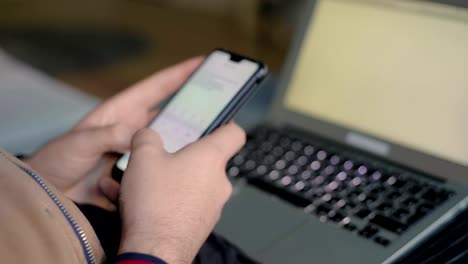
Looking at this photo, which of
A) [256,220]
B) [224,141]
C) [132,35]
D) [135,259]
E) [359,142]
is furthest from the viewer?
[132,35]

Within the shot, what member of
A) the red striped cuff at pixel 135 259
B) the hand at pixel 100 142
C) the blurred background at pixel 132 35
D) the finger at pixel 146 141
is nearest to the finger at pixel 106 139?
the hand at pixel 100 142

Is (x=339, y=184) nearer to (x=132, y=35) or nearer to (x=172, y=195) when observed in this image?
(x=172, y=195)

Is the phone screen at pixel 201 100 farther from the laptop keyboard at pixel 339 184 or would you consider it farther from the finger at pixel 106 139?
the laptop keyboard at pixel 339 184

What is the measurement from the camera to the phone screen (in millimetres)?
628

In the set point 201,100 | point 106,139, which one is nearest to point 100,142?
point 106,139

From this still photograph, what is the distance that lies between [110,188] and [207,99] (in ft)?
0.49

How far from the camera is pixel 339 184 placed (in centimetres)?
67

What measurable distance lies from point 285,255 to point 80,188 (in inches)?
10.7

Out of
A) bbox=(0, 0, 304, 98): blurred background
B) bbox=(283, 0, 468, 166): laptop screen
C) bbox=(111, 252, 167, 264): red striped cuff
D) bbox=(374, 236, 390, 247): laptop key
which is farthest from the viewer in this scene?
bbox=(0, 0, 304, 98): blurred background

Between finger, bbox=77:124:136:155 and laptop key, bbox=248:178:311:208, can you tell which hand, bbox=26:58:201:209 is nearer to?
finger, bbox=77:124:136:155

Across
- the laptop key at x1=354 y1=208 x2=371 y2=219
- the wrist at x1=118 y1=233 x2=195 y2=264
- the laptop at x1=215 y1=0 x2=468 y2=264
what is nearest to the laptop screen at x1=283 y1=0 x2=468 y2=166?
the laptop at x1=215 y1=0 x2=468 y2=264

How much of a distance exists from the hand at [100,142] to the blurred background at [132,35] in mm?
1188

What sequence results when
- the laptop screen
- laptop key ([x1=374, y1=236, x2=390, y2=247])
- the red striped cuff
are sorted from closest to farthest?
the red striped cuff < laptop key ([x1=374, y1=236, x2=390, y2=247]) < the laptop screen

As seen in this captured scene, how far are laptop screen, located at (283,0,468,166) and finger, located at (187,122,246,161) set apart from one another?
263 millimetres
